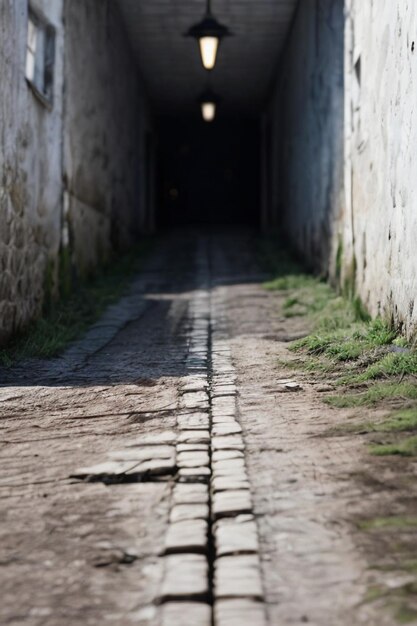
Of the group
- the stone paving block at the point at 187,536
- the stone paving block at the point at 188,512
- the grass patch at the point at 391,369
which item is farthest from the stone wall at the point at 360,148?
A: the stone paving block at the point at 187,536

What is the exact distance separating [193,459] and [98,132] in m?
8.51

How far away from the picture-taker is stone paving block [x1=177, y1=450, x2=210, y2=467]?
335 cm

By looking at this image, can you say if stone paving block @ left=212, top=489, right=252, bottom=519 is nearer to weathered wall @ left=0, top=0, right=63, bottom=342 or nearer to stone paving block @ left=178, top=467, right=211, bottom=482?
stone paving block @ left=178, top=467, right=211, bottom=482

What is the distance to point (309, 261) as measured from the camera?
10984mm

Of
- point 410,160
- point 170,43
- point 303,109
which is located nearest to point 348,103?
point 410,160

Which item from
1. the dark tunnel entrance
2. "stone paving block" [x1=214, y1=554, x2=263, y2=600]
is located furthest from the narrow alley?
the dark tunnel entrance

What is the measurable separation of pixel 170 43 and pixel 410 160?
34.3 feet

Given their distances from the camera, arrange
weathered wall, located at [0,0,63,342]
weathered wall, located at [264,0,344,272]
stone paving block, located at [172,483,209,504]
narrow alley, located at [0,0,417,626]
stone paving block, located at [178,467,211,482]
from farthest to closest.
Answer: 1. weathered wall, located at [264,0,344,272]
2. weathered wall, located at [0,0,63,342]
3. stone paving block, located at [178,467,211,482]
4. stone paving block, located at [172,483,209,504]
5. narrow alley, located at [0,0,417,626]

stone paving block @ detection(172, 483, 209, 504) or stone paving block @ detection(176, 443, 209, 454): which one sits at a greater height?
stone paving block @ detection(176, 443, 209, 454)

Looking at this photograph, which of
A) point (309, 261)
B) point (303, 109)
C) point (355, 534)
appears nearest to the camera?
point (355, 534)

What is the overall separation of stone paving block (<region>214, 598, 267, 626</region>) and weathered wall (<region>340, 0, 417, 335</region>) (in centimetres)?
309

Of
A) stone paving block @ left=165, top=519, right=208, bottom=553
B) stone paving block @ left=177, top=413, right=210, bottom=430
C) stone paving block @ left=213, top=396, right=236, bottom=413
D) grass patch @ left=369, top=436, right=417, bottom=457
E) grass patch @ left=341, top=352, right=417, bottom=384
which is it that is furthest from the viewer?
grass patch @ left=341, top=352, right=417, bottom=384

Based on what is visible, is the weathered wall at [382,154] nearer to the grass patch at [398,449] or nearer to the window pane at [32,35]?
the grass patch at [398,449]

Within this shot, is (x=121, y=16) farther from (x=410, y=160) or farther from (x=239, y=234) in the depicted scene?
(x=410, y=160)
